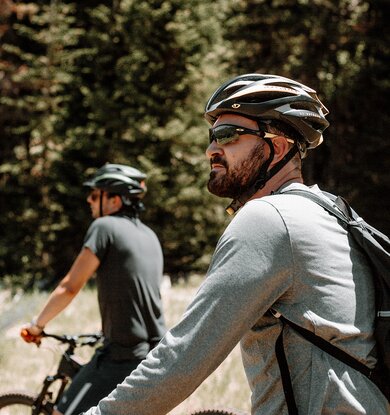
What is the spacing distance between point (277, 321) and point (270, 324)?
0.02 meters

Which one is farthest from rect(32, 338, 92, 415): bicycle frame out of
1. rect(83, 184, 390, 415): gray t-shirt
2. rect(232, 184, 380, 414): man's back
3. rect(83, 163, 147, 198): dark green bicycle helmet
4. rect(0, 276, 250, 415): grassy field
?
rect(232, 184, 380, 414): man's back

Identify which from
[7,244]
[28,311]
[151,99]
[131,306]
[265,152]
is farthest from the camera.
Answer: [7,244]

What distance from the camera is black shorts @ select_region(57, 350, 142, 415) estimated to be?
3.87 meters

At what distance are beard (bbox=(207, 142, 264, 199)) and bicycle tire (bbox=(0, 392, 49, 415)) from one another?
10.2 ft

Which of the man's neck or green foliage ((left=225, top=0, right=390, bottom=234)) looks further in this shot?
green foliage ((left=225, top=0, right=390, bottom=234))

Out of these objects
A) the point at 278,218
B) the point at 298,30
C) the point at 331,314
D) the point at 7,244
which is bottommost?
the point at 7,244

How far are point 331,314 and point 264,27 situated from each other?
18197mm

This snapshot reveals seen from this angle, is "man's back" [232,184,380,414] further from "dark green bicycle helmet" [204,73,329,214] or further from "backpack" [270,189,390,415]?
"dark green bicycle helmet" [204,73,329,214]

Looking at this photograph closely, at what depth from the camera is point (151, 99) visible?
632 inches

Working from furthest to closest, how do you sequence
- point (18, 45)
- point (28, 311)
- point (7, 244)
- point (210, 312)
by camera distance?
point (18, 45)
point (7, 244)
point (28, 311)
point (210, 312)

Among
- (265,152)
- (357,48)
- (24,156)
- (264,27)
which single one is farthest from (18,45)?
(265,152)

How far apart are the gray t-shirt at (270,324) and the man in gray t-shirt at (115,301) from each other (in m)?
2.25

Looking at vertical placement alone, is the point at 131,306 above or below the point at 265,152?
below

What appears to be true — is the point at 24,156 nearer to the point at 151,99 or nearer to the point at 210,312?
the point at 151,99
